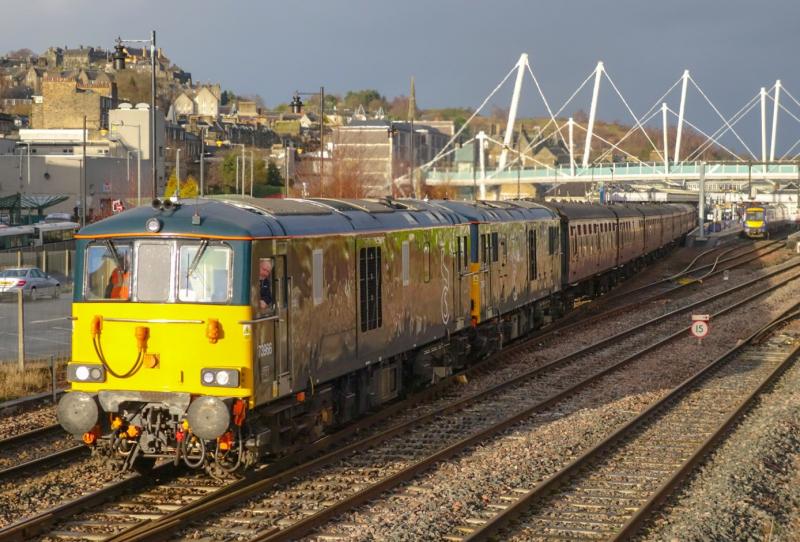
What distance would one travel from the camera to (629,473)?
47.2ft

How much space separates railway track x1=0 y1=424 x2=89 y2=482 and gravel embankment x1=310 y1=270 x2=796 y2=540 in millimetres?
4311

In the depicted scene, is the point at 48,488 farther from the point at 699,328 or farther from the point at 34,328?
the point at 699,328

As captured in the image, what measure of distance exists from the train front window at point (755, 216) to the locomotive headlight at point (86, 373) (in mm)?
73370

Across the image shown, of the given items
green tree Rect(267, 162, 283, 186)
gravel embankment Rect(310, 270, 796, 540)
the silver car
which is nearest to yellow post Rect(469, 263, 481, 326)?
gravel embankment Rect(310, 270, 796, 540)

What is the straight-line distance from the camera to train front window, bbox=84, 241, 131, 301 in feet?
42.5

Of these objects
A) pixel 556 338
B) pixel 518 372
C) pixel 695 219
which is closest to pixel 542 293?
pixel 556 338

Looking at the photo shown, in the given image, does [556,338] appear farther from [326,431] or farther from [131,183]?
[131,183]

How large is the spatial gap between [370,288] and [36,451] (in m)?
4.97

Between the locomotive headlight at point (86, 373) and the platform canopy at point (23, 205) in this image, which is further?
the platform canopy at point (23, 205)

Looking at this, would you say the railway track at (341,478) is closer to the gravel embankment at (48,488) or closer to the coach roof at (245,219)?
the gravel embankment at (48,488)

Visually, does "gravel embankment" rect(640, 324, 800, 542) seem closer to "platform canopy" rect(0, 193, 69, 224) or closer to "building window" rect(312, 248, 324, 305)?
"building window" rect(312, 248, 324, 305)

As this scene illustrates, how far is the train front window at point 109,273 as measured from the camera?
12945 millimetres

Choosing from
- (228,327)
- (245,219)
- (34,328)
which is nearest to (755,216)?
(34,328)

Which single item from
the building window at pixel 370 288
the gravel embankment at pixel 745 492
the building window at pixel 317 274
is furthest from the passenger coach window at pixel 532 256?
the building window at pixel 317 274
